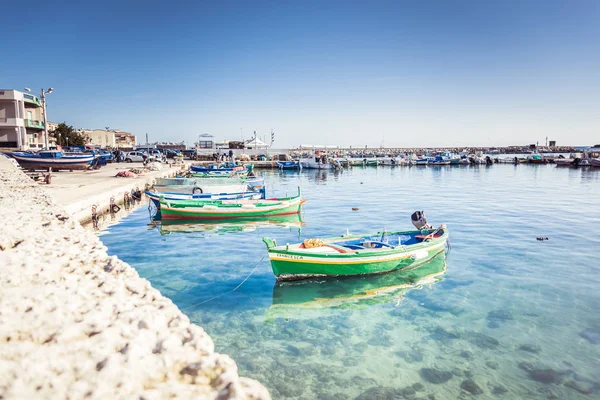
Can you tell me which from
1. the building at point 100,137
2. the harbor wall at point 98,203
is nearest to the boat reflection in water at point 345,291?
the harbor wall at point 98,203

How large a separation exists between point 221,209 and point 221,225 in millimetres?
1278

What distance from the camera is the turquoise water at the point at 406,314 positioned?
823 cm

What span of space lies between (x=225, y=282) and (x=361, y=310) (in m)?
4.94

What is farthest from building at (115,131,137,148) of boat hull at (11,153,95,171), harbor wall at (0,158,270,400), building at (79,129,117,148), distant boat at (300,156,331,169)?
harbor wall at (0,158,270,400)

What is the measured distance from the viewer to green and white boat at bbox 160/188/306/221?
24.4 meters

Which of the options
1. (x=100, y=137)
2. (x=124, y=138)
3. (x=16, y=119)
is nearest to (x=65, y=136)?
(x=16, y=119)

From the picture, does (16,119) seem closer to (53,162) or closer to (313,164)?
(53,162)

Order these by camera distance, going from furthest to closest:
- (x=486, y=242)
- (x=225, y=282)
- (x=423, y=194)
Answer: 1. (x=423, y=194)
2. (x=486, y=242)
3. (x=225, y=282)

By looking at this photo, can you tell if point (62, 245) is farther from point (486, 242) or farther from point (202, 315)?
point (486, 242)

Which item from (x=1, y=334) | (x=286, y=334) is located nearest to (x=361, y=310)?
(x=286, y=334)

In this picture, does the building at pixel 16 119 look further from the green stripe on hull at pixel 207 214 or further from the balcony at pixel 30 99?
the green stripe on hull at pixel 207 214

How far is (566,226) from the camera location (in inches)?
933

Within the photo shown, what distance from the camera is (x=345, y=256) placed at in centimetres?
1309

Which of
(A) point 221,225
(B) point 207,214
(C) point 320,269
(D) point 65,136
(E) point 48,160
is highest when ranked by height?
(D) point 65,136
